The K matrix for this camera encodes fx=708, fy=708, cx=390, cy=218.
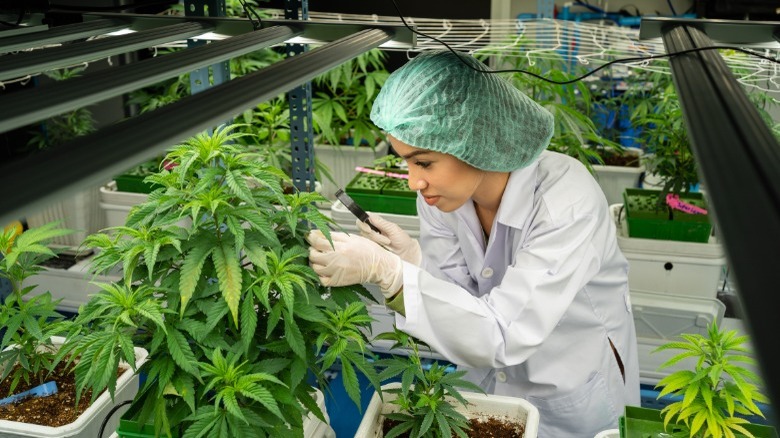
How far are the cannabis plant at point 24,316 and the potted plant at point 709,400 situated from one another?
1.22 m

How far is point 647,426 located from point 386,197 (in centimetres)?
123

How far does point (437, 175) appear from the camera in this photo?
157cm

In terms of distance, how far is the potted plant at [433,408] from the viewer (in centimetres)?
133

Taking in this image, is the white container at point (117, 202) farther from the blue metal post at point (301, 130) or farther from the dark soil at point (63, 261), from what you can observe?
the blue metal post at point (301, 130)

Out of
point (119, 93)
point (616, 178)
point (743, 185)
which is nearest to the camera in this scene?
point (743, 185)

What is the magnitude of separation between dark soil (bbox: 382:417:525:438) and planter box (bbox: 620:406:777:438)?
21 cm

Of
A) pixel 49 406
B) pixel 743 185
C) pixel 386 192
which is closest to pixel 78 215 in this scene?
pixel 386 192

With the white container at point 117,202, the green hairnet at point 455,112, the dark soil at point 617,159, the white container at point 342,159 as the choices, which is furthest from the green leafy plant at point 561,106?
the white container at point 117,202

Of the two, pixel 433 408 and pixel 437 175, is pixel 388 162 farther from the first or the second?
pixel 433 408

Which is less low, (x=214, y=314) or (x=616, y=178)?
(x=214, y=314)

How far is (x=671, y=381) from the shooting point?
133cm

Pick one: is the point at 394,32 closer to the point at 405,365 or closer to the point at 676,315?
the point at 405,365

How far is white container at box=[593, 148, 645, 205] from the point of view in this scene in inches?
107

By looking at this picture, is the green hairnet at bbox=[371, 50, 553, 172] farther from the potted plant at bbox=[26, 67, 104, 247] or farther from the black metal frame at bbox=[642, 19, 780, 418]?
the potted plant at bbox=[26, 67, 104, 247]
